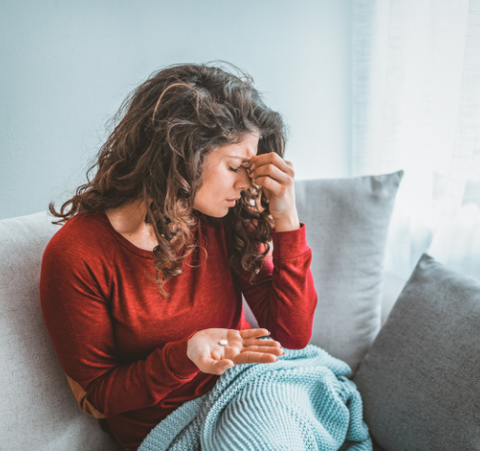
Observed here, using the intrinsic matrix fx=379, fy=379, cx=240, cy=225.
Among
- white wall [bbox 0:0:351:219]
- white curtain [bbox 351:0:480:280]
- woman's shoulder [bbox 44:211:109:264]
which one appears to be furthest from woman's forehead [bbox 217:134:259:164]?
white curtain [bbox 351:0:480:280]

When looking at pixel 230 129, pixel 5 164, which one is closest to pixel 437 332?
pixel 230 129

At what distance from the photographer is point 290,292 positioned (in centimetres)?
91

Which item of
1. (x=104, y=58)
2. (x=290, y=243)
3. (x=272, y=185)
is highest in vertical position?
(x=104, y=58)

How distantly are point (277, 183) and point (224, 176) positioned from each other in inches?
5.4

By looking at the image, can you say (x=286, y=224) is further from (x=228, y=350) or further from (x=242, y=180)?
(x=228, y=350)

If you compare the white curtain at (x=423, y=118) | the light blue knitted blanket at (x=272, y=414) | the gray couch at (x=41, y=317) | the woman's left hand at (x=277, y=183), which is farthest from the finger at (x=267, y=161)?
the white curtain at (x=423, y=118)

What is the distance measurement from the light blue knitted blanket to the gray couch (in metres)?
0.18

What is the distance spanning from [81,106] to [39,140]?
154mm

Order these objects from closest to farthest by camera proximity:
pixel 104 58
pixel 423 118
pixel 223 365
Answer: pixel 223 365
pixel 104 58
pixel 423 118

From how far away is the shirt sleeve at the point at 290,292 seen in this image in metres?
0.90

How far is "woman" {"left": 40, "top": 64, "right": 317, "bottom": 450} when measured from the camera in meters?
0.75

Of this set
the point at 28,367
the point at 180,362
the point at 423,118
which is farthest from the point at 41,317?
the point at 423,118

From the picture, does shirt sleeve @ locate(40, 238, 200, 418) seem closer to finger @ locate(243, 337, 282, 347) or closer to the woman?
the woman

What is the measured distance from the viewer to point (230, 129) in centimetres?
77
